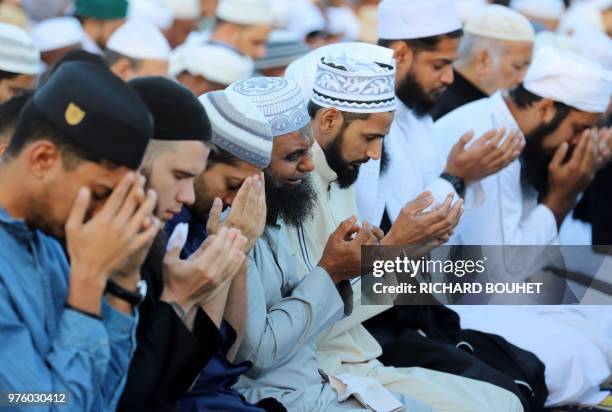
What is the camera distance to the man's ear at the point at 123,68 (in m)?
7.57

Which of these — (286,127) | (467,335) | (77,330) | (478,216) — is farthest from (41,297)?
(478,216)

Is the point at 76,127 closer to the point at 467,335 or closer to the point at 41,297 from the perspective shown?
the point at 41,297

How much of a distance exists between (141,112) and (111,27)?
241 inches

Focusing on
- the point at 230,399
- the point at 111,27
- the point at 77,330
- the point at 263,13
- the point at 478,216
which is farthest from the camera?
the point at 263,13

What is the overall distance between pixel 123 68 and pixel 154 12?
10.8ft

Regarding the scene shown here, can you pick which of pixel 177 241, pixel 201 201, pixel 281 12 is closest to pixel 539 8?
pixel 281 12

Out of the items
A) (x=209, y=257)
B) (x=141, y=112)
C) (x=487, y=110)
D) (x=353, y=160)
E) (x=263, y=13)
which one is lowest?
(x=263, y=13)

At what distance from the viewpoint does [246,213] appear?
3.71m

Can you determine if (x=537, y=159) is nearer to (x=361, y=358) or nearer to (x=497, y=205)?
(x=497, y=205)

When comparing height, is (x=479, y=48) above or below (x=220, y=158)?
below

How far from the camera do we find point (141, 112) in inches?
117

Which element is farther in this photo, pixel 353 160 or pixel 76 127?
pixel 353 160

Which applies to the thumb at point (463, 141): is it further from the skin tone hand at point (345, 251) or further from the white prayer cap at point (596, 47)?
the white prayer cap at point (596, 47)

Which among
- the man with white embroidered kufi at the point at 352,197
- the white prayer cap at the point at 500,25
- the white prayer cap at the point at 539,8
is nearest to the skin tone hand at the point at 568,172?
the white prayer cap at the point at 500,25
